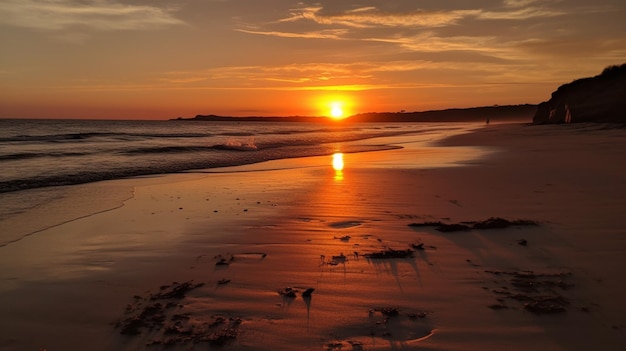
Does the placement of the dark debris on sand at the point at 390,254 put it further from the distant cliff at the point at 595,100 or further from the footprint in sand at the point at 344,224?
the distant cliff at the point at 595,100

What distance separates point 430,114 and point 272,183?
199 metres

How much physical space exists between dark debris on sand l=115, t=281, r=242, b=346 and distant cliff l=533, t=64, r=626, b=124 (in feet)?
105

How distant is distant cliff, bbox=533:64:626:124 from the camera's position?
29.3 m

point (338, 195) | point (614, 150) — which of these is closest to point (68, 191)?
point (338, 195)

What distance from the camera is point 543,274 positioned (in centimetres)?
396

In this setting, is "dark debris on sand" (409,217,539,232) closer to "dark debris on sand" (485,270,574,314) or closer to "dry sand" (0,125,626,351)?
"dry sand" (0,125,626,351)

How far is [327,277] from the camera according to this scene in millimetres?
4129

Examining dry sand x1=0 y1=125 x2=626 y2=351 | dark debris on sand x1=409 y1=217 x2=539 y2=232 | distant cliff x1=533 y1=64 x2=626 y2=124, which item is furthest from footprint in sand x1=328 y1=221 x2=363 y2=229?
distant cliff x1=533 y1=64 x2=626 y2=124

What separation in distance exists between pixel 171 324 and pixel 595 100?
127 feet

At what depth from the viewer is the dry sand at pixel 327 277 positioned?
3.06 meters

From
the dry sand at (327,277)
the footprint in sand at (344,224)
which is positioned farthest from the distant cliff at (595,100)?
the footprint in sand at (344,224)

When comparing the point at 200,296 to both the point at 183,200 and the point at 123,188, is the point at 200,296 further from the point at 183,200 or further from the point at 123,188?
the point at 123,188

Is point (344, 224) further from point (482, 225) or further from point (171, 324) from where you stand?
point (171, 324)

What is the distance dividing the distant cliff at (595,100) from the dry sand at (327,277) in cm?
2705
